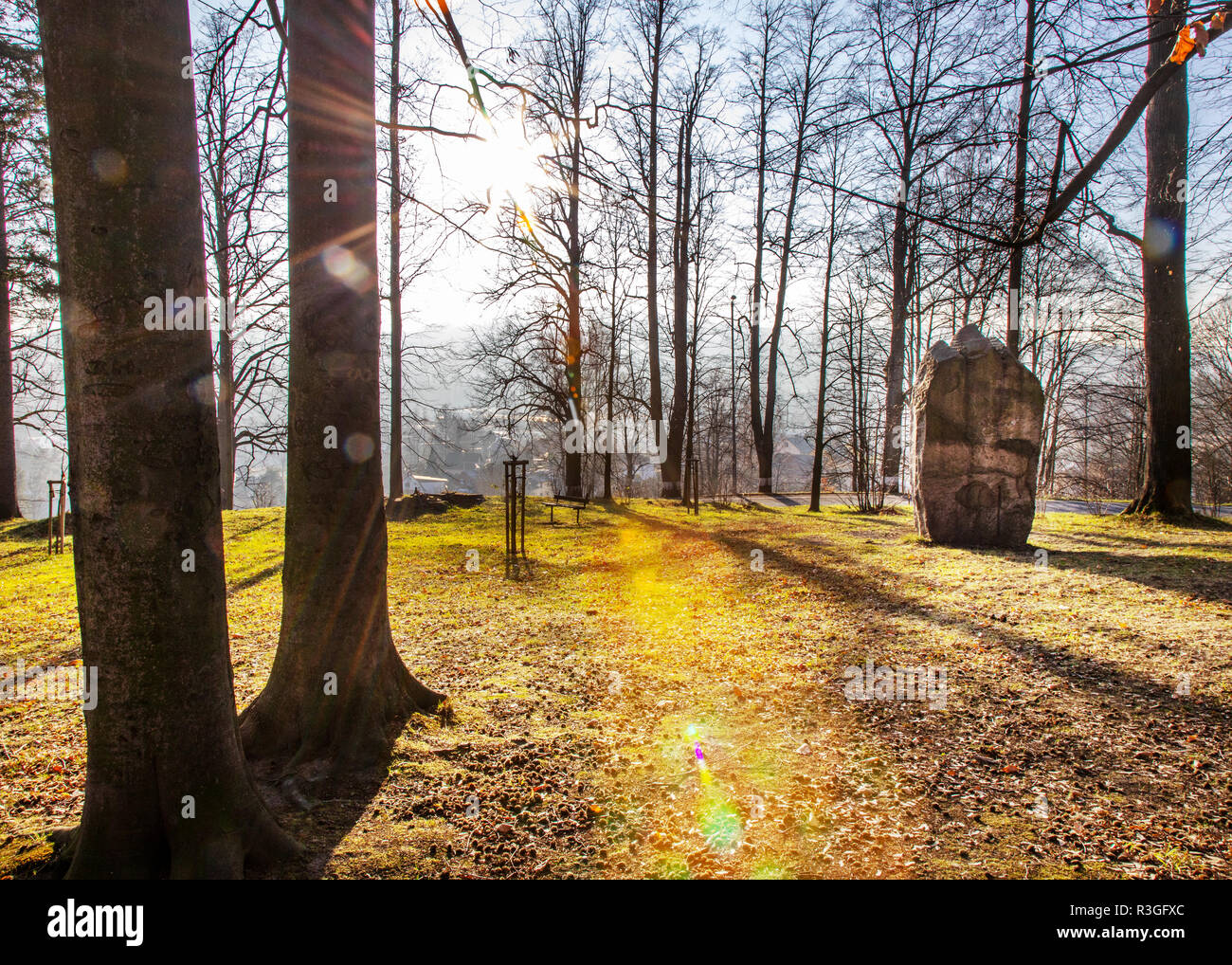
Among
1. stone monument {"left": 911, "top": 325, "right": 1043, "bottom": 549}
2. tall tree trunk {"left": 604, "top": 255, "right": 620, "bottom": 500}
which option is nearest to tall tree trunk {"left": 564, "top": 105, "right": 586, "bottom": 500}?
tall tree trunk {"left": 604, "top": 255, "right": 620, "bottom": 500}

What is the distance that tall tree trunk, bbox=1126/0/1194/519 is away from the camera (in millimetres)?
9109

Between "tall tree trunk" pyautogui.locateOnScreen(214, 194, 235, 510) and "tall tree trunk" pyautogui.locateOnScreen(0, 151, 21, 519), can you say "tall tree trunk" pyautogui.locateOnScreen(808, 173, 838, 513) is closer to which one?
"tall tree trunk" pyautogui.locateOnScreen(214, 194, 235, 510)

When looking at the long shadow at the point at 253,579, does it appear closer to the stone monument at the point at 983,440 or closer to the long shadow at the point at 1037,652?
the long shadow at the point at 1037,652

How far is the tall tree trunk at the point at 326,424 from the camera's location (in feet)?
10.2

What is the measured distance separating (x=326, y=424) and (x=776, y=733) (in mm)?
2836

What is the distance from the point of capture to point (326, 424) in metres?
3.14

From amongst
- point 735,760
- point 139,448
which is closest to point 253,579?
point 139,448

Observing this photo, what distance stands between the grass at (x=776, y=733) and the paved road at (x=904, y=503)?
8.73 meters

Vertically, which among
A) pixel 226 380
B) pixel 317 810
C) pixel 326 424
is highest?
pixel 226 380

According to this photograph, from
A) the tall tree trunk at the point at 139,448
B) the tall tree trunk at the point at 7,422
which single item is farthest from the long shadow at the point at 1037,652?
the tall tree trunk at the point at 7,422

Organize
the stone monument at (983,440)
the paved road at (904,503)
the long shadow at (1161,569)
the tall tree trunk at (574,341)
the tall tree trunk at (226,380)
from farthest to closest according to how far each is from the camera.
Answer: the tall tree trunk at (574,341), the paved road at (904,503), the tall tree trunk at (226,380), the stone monument at (983,440), the long shadow at (1161,569)

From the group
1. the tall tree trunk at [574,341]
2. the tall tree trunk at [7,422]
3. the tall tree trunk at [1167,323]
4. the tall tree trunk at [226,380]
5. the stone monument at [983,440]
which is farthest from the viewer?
the tall tree trunk at [574,341]

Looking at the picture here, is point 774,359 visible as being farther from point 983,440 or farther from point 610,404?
point 983,440
